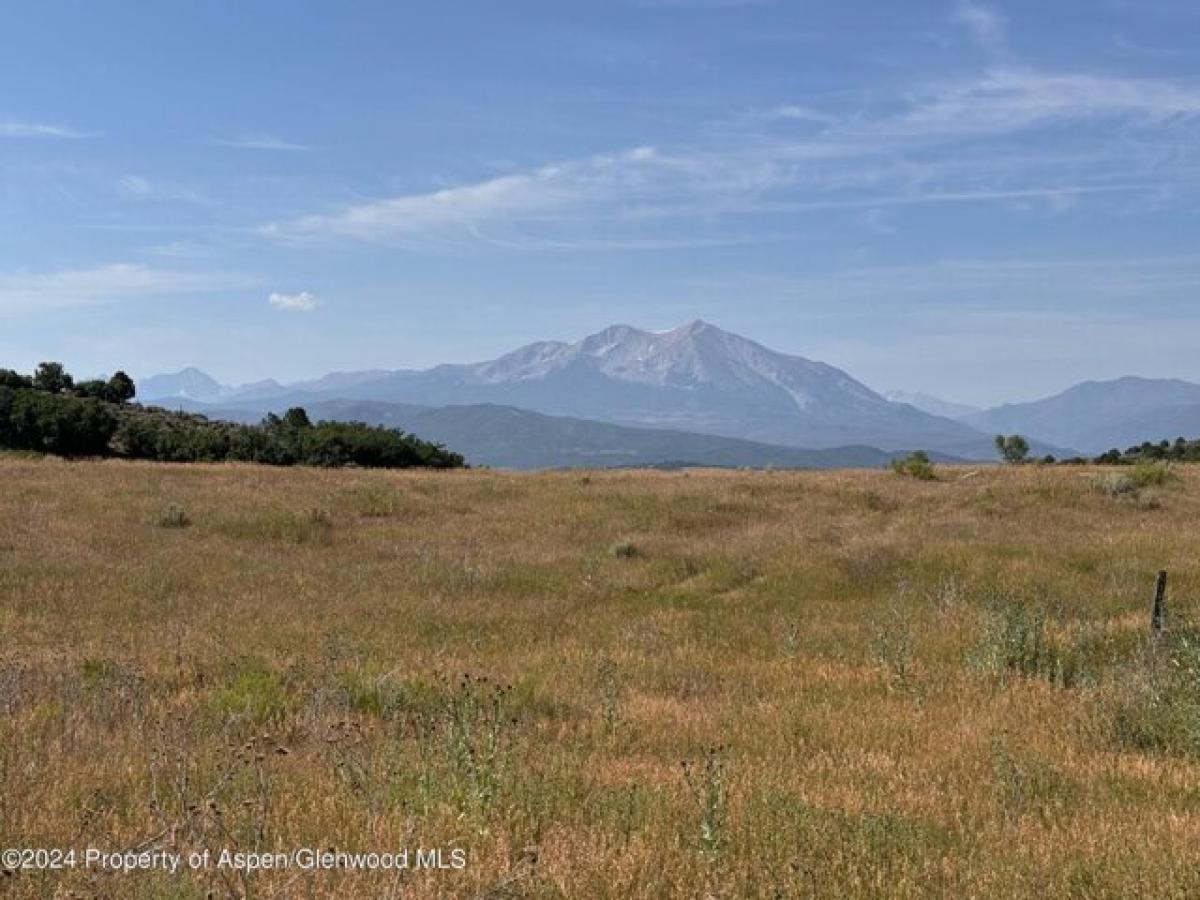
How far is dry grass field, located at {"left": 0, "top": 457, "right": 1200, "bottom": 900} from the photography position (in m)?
4.86

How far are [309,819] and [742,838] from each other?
8.25ft

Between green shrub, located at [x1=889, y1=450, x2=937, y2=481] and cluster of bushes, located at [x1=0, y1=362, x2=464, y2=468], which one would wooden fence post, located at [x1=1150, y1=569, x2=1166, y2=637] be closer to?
green shrub, located at [x1=889, y1=450, x2=937, y2=481]

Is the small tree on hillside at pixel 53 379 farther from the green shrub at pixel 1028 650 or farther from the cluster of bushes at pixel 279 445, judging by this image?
the green shrub at pixel 1028 650

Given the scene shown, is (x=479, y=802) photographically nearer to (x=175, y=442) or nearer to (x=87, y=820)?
(x=87, y=820)

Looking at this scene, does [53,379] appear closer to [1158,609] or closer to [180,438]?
[180,438]

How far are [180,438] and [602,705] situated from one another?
4418 cm

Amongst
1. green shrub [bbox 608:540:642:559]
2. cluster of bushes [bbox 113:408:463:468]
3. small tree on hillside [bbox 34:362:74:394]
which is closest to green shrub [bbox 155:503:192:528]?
green shrub [bbox 608:540:642:559]

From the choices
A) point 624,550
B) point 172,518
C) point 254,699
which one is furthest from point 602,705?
point 172,518

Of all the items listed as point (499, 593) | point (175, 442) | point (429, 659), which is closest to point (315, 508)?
point (499, 593)

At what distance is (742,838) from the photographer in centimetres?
523

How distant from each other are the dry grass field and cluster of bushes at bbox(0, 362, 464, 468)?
2471 cm

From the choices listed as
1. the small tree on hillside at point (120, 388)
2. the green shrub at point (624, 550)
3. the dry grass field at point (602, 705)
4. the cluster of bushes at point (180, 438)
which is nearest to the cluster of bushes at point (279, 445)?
the cluster of bushes at point (180, 438)

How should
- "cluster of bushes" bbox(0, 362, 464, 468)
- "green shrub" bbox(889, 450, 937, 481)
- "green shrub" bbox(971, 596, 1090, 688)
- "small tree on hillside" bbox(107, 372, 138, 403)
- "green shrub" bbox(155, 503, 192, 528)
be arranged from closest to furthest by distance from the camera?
"green shrub" bbox(971, 596, 1090, 688)
"green shrub" bbox(155, 503, 192, 528)
"green shrub" bbox(889, 450, 937, 481)
"cluster of bushes" bbox(0, 362, 464, 468)
"small tree on hillside" bbox(107, 372, 138, 403)

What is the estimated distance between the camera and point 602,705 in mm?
8750
